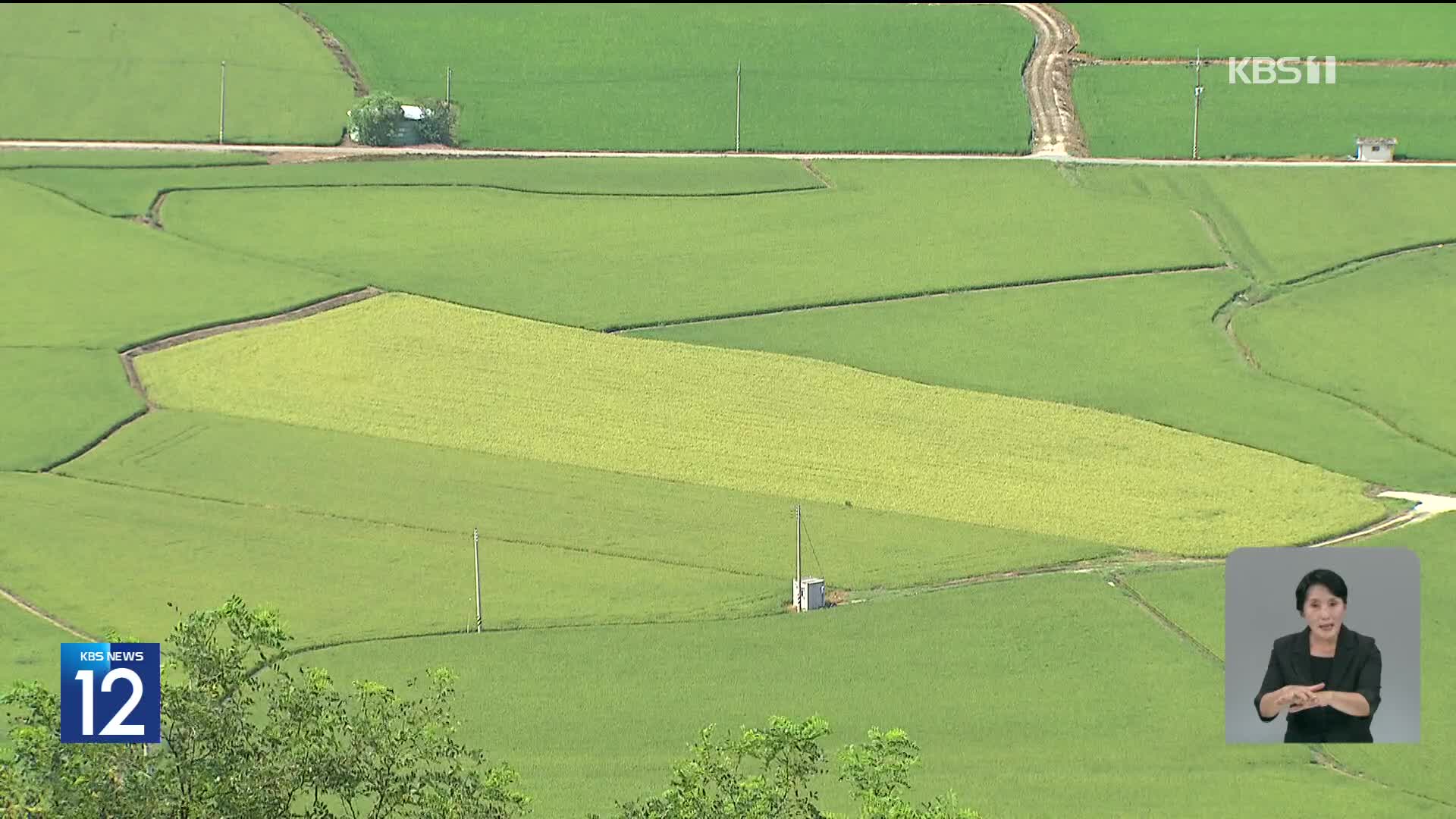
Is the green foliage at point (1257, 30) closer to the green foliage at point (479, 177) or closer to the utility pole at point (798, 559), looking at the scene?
the green foliage at point (479, 177)

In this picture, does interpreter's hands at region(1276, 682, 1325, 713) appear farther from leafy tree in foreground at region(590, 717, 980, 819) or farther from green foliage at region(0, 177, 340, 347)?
green foliage at region(0, 177, 340, 347)

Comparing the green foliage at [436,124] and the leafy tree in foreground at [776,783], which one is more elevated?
the green foliage at [436,124]

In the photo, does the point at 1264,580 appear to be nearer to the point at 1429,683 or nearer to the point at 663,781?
the point at 663,781

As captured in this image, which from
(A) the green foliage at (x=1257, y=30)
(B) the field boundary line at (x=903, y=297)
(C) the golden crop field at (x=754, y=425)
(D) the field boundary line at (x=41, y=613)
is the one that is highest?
(A) the green foliage at (x=1257, y=30)

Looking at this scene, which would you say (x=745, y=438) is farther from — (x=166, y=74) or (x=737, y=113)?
(x=166, y=74)

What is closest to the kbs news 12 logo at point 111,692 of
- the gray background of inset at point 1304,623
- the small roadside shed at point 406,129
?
the gray background of inset at point 1304,623

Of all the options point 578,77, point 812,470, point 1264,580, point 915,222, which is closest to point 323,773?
point 1264,580

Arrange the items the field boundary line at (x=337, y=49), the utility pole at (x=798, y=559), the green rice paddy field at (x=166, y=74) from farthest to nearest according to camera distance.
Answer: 1. the field boundary line at (x=337, y=49)
2. the green rice paddy field at (x=166, y=74)
3. the utility pole at (x=798, y=559)
